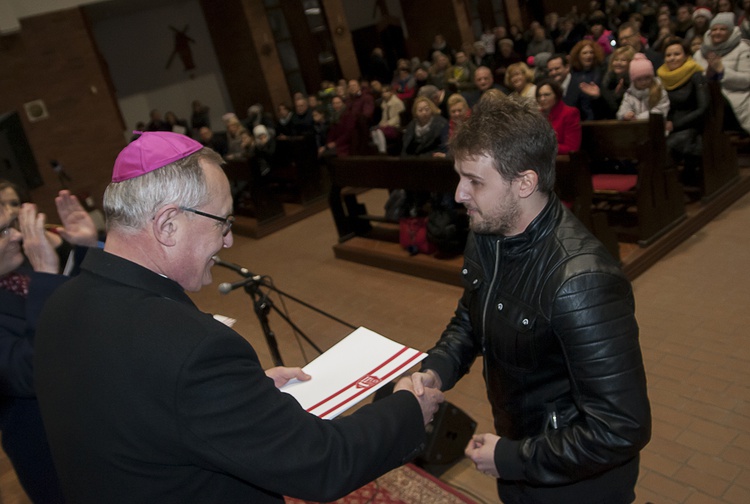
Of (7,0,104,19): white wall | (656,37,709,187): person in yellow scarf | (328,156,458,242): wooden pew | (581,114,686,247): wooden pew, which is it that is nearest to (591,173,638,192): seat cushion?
(581,114,686,247): wooden pew

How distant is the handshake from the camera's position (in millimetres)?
1523

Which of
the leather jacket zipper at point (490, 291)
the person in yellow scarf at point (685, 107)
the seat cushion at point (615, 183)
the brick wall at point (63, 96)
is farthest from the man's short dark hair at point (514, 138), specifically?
the brick wall at point (63, 96)

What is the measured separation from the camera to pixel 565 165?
166 inches

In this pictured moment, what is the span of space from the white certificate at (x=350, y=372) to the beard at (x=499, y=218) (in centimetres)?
41

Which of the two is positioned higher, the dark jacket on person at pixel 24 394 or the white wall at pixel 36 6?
the white wall at pixel 36 6

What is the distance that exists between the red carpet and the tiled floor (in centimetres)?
15

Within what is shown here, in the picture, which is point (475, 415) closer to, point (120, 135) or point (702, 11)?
point (702, 11)

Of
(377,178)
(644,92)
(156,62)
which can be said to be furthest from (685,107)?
(156,62)

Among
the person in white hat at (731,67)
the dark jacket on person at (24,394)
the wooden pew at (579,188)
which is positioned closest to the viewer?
the dark jacket on person at (24,394)

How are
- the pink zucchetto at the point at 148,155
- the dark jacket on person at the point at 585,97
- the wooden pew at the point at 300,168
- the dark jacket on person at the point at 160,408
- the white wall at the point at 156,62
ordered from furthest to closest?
the white wall at the point at 156,62 < the wooden pew at the point at 300,168 < the dark jacket on person at the point at 585,97 < the pink zucchetto at the point at 148,155 < the dark jacket on person at the point at 160,408

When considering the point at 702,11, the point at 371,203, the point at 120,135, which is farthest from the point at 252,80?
the point at 702,11

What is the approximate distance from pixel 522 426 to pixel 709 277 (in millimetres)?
3189

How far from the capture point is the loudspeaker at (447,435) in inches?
116

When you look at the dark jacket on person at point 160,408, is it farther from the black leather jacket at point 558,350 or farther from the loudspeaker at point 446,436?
the loudspeaker at point 446,436
